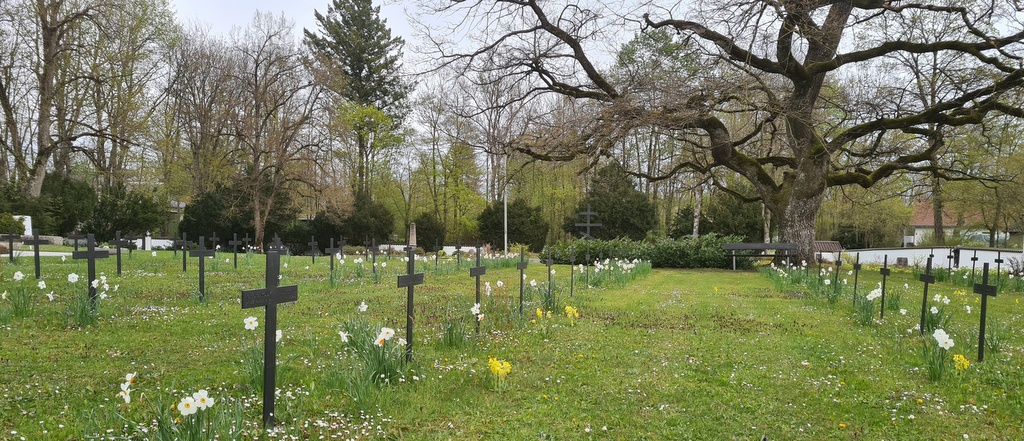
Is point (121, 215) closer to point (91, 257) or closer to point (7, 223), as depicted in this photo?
point (7, 223)

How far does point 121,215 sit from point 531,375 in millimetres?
25368

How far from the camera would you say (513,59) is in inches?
583

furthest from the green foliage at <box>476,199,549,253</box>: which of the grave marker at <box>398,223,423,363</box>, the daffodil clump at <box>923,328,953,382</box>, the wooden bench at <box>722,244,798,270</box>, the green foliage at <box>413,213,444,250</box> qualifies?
the daffodil clump at <box>923,328,953,382</box>

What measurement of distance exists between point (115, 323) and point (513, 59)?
421 inches

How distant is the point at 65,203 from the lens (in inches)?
887

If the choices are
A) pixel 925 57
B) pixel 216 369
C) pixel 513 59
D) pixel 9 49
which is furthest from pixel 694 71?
pixel 9 49

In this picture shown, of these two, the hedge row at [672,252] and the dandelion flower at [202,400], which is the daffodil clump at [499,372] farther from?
the hedge row at [672,252]

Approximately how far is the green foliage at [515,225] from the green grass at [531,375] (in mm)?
23208

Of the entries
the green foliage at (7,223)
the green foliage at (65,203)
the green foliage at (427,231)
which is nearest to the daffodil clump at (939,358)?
the green foliage at (7,223)

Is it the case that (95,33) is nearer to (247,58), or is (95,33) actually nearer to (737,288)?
(247,58)

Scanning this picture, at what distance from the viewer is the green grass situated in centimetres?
378

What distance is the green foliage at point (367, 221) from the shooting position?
3162cm

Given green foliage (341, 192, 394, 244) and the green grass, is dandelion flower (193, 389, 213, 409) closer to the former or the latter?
the green grass

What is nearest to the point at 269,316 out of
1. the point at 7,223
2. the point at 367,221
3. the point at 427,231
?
the point at 7,223
